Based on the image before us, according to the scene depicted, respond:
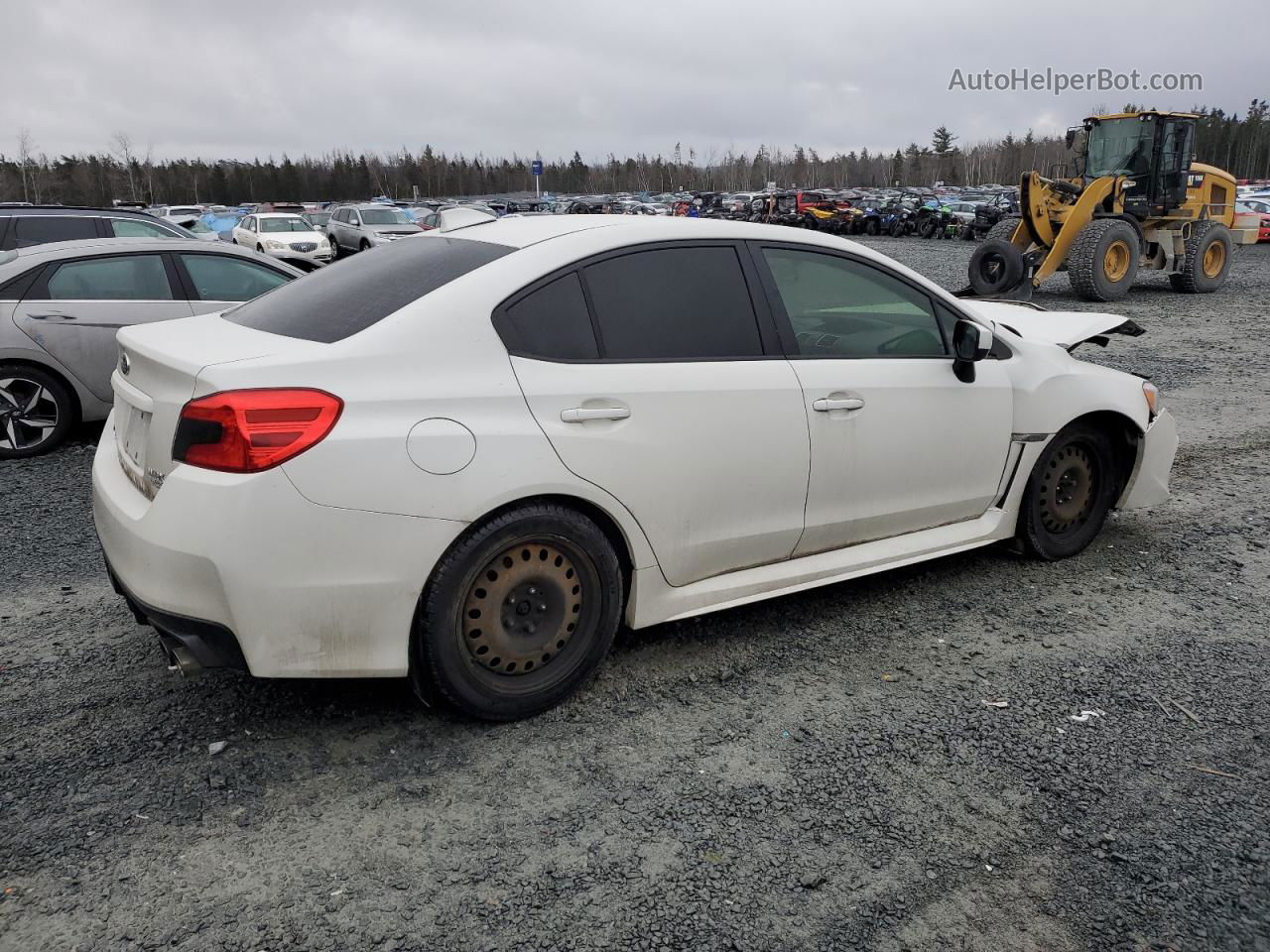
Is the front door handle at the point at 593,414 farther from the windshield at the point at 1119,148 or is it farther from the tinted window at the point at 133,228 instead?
the windshield at the point at 1119,148

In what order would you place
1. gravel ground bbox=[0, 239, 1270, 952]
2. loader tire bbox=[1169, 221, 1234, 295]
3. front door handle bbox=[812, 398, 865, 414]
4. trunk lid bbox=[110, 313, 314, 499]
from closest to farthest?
gravel ground bbox=[0, 239, 1270, 952], trunk lid bbox=[110, 313, 314, 499], front door handle bbox=[812, 398, 865, 414], loader tire bbox=[1169, 221, 1234, 295]

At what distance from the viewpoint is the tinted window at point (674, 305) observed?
3.44 meters

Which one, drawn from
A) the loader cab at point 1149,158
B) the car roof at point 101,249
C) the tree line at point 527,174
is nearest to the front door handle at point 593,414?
the car roof at point 101,249

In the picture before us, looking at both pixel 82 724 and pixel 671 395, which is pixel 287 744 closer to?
pixel 82 724

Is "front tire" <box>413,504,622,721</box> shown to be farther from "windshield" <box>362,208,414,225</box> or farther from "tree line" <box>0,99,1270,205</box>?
"tree line" <box>0,99,1270,205</box>

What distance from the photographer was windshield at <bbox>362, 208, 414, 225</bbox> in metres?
28.3

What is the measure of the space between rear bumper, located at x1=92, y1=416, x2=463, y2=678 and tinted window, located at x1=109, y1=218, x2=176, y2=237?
30.8 ft

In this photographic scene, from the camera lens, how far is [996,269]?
16.4 meters

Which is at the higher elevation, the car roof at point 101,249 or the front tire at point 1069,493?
the car roof at point 101,249

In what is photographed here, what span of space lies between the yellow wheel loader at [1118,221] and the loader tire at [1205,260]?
0.02m

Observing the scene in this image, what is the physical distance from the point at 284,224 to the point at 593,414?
26742mm

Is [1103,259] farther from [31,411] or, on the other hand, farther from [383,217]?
[383,217]

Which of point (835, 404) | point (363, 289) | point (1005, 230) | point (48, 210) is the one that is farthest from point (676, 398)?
point (1005, 230)

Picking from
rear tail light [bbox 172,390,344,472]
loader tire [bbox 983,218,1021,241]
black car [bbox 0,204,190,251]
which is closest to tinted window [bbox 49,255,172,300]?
black car [bbox 0,204,190,251]
